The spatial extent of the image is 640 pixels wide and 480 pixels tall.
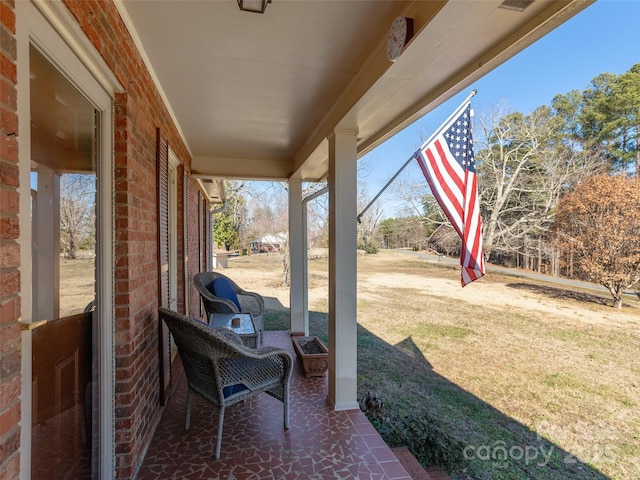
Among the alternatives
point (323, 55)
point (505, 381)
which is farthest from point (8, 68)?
point (505, 381)

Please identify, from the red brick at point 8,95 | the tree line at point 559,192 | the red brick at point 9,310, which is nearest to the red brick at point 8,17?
the red brick at point 8,95

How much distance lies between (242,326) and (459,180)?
2411 mm

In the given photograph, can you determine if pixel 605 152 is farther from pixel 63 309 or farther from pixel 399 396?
pixel 63 309

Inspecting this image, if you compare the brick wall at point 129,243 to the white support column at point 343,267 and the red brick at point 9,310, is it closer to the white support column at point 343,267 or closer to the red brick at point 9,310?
the red brick at point 9,310

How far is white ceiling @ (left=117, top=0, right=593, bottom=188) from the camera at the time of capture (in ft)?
4.73

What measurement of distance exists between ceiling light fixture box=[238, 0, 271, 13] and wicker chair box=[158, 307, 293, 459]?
1.82 m

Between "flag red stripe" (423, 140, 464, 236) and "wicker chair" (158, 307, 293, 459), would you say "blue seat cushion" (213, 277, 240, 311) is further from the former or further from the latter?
"flag red stripe" (423, 140, 464, 236)

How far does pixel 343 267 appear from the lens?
2.69 m

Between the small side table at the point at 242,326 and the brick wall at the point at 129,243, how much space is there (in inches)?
35.1

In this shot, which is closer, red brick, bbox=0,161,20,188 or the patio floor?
red brick, bbox=0,161,20,188

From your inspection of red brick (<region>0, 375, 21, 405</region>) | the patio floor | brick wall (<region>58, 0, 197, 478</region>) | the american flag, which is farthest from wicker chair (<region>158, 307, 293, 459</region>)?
the american flag

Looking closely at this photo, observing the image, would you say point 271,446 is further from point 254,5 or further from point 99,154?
point 254,5

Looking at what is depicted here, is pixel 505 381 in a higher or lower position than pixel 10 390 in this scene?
lower

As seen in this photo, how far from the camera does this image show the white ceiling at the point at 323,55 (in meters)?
1.44
